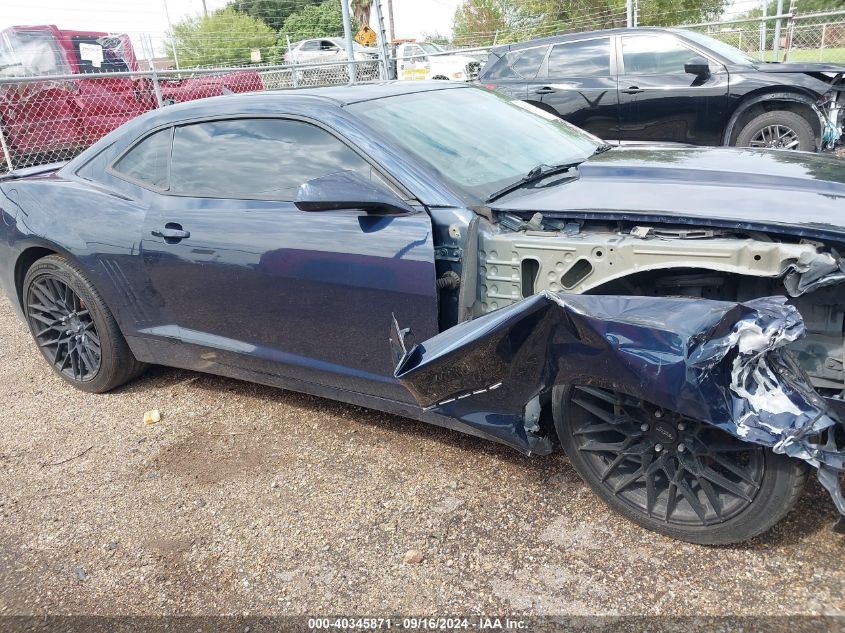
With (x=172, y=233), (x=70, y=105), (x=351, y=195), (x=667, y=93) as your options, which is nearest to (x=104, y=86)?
(x=70, y=105)

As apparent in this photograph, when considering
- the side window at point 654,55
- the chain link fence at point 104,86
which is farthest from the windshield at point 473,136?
the side window at point 654,55

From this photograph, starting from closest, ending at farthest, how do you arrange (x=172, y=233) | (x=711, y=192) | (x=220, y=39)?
1. (x=711, y=192)
2. (x=172, y=233)
3. (x=220, y=39)

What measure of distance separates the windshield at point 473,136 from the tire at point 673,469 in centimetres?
97

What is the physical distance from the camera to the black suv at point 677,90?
7.04 meters

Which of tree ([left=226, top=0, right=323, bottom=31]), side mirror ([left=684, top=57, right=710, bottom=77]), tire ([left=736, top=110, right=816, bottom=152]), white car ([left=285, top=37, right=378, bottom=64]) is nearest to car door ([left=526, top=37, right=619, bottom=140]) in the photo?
side mirror ([left=684, top=57, right=710, bottom=77])

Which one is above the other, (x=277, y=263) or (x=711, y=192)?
(x=711, y=192)

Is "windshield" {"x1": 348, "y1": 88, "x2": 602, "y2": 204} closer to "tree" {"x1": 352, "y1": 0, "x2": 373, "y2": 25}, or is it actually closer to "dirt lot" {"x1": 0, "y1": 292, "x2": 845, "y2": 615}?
"dirt lot" {"x1": 0, "y1": 292, "x2": 845, "y2": 615}

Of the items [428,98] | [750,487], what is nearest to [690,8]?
[428,98]

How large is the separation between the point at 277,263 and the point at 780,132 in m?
6.14

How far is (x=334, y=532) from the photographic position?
2.79 m

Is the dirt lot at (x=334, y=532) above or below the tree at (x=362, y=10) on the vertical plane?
below

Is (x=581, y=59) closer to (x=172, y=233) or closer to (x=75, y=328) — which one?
(x=172, y=233)

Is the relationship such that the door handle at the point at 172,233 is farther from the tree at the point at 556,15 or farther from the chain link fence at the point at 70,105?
the tree at the point at 556,15

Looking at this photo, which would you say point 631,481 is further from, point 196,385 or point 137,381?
point 137,381
